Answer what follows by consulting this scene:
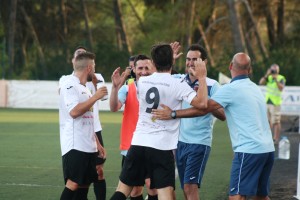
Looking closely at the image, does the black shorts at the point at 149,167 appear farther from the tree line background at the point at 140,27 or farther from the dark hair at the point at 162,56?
the tree line background at the point at 140,27

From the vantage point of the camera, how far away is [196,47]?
9.99 metres

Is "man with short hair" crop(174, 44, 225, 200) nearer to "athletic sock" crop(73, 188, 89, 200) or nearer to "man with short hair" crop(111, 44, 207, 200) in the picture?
"athletic sock" crop(73, 188, 89, 200)

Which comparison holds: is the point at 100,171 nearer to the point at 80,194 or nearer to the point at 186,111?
the point at 80,194

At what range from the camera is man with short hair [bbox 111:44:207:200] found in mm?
8312

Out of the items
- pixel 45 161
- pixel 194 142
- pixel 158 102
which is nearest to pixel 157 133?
pixel 158 102

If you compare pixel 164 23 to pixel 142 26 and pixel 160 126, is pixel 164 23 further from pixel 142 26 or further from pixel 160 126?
pixel 160 126

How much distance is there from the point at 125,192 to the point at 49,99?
26467 mm

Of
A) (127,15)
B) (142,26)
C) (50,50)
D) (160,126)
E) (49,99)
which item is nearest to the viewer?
(160,126)

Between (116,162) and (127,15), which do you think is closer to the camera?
(116,162)

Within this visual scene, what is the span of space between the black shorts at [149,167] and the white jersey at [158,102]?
7 cm

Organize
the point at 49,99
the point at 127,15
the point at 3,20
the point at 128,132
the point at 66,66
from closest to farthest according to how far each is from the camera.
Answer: the point at 128,132
the point at 49,99
the point at 66,66
the point at 3,20
the point at 127,15

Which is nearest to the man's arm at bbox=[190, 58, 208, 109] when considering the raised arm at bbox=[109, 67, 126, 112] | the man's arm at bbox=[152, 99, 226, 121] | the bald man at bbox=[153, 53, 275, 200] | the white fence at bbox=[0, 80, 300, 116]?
the man's arm at bbox=[152, 99, 226, 121]

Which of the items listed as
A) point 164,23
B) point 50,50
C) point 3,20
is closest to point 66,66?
point 50,50

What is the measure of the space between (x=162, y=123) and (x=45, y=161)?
321 inches
